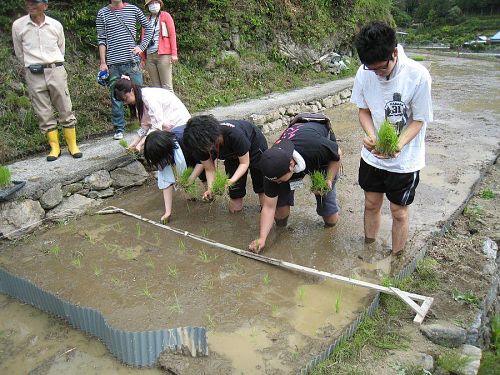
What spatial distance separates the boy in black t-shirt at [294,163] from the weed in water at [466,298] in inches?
49.4

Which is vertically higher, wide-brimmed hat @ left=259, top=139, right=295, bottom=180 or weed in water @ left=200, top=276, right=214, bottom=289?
wide-brimmed hat @ left=259, top=139, right=295, bottom=180

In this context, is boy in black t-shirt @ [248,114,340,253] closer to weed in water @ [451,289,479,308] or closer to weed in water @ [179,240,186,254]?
weed in water @ [179,240,186,254]

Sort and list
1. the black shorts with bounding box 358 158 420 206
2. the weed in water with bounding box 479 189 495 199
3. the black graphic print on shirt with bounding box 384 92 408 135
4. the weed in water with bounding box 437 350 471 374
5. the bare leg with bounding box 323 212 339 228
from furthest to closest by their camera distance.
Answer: the weed in water with bounding box 479 189 495 199
the bare leg with bounding box 323 212 339 228
the black shorts with bounding box 358 158 420 206
the black graphic print on shirt with bounding box 384 92 408 135
the weed in water with bounding box 437 350 471 374

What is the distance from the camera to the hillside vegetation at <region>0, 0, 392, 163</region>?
19.1ft

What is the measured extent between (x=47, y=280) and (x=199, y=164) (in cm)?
168

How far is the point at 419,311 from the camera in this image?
2.79 m

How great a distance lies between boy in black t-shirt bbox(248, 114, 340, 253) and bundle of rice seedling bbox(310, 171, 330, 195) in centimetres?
4

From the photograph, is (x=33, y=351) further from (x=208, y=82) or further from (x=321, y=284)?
(x=208, y=82)

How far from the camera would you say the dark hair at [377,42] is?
2590mm

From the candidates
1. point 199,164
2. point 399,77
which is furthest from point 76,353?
point 399,77

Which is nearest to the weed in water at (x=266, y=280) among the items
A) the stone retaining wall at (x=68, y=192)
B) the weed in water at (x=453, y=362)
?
the weed in water at (x=453, y=362)

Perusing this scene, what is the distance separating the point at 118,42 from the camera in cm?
552

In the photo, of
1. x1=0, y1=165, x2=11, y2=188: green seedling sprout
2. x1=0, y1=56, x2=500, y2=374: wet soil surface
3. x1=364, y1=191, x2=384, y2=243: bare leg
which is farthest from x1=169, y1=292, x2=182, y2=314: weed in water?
x1=0, y1=165, x2=11, y2=188: green seedling sprout

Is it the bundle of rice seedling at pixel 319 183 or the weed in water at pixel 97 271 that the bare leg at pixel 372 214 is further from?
the weed in water at pixel 97 271
